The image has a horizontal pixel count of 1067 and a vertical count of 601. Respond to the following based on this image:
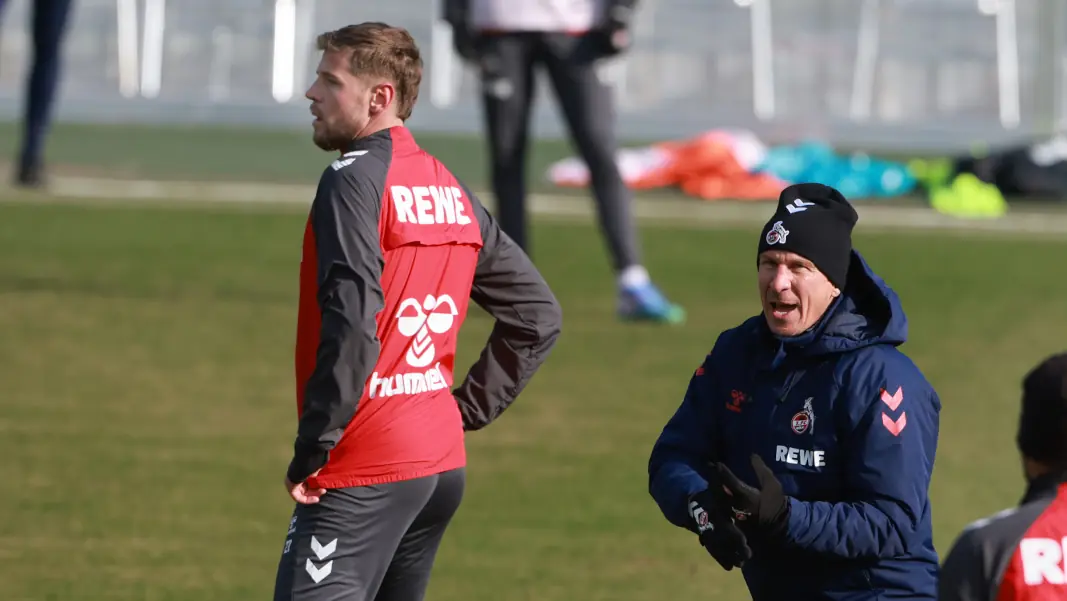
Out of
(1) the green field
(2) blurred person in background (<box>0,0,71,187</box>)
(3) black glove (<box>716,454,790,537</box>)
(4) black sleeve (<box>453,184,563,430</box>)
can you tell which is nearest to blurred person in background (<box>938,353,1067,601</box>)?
(3) black glove (<box>716,454,790,537</box>)

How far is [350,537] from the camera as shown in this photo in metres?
3.84

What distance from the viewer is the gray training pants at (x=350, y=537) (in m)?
3.82

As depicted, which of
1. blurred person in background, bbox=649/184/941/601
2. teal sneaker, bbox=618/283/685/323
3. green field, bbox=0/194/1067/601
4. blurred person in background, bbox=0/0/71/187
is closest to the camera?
blurred person in background, bbox=649/184/941/601

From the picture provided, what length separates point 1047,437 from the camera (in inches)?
120

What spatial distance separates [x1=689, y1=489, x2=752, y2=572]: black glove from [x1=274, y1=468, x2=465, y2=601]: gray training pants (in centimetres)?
59

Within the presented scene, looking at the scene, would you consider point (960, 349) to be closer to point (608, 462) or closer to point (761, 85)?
point (608, 462)

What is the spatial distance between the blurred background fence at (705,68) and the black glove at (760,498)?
21.0 meters

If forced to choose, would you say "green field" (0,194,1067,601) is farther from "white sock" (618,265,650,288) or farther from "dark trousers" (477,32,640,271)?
"dark trousers" (477,32,640,271)

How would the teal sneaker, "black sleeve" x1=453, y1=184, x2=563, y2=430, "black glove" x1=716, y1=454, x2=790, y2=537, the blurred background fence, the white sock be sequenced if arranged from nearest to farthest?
"black glove" x1=716, y1=454, x2=790, y2=537 < "black sleeve" x1=453, y1=184, x2=563, y2=430 < the white sock < the teal sneaker < the blurred background fence

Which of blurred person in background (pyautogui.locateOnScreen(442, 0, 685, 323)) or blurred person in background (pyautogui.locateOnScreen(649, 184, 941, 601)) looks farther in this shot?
blurred person in background (pyautogui.locateOnScreen(442, 0, 685, 323))

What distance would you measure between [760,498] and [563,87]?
682 cm

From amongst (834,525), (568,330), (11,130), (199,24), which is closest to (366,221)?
(834,525)

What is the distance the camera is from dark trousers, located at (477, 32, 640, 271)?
10.0 m

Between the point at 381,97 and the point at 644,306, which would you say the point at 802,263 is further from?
the point at 644,306
